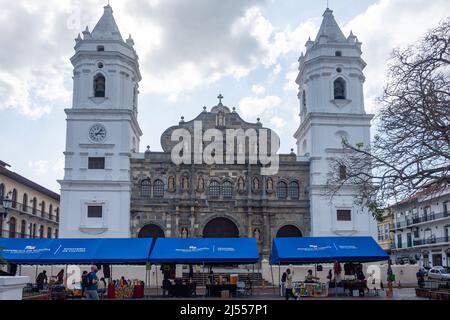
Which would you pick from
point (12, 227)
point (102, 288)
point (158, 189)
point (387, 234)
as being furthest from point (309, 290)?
point (387, 234)

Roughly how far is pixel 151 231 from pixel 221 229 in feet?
16.5

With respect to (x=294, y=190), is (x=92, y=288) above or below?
Answer: below

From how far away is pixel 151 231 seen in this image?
37438 mm

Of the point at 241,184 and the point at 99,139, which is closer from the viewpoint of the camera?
the point at 99,139

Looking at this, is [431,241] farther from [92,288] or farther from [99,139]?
[92,288]

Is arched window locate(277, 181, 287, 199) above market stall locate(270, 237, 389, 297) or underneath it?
above

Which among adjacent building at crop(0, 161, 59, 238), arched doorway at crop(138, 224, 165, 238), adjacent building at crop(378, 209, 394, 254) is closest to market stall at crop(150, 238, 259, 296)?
arched doorway at crop(138, 224, 165, 238)

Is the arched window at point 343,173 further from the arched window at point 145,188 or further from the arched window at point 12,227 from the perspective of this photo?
the arched window at point 12,227

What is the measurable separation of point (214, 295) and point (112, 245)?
17.3 feet

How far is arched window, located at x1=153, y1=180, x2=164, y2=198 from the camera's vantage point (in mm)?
37859

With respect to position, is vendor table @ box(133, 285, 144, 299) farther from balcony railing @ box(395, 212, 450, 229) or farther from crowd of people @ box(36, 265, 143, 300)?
balcony railing @ box(395, 212, 450, 229)

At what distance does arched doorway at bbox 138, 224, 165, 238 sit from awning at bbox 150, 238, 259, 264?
505 inches

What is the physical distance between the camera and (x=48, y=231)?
5550 centimetres
